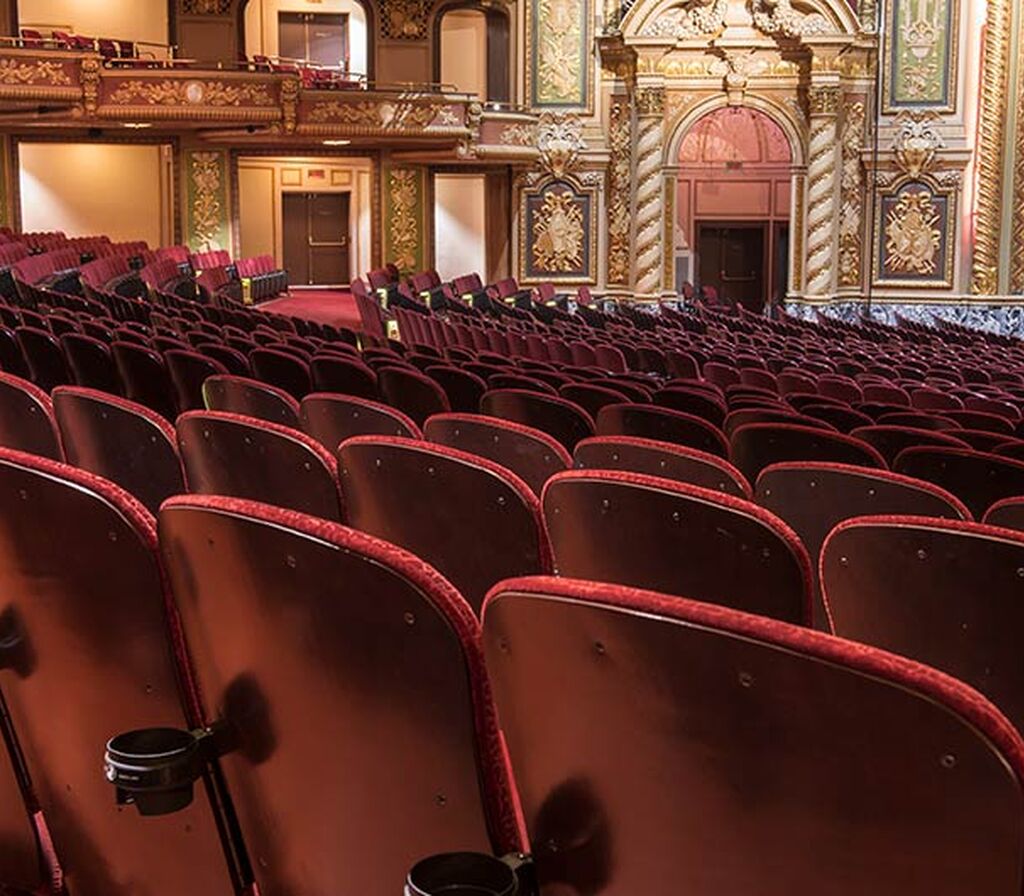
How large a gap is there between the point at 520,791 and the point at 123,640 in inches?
18.4

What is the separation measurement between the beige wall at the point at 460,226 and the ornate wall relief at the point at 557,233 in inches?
31.6

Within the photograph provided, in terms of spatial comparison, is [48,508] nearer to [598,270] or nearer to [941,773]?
[941,773]

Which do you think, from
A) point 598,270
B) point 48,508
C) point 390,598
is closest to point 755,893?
point 390,598

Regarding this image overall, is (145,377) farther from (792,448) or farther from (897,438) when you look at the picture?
(897,438)

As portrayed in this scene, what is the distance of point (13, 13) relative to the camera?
17.6m

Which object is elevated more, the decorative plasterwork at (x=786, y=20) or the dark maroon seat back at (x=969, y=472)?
the decorative plasterwork at (x=786, y=20)

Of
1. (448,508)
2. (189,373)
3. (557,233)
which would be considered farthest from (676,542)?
(557,233)

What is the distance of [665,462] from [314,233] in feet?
57.3

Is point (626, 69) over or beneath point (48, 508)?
over

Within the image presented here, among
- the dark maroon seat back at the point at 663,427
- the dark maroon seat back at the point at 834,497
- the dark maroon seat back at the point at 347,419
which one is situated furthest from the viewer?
the dark maroon seat back at the point at 663,427

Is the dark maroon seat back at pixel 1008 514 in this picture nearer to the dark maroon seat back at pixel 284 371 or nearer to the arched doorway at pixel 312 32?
the dark maroon seat back at pixel 284 371

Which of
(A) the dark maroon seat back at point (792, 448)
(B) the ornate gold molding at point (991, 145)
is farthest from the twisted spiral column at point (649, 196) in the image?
(A) the dark maroon seat back at point (792, 448)

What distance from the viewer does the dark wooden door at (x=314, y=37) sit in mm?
19391

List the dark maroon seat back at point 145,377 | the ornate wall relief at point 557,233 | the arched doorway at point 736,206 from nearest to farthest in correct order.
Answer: the dark maroon seat back at point 145,377, the ornate wall relief at point 557,233, the arched doorway at point 736,206
